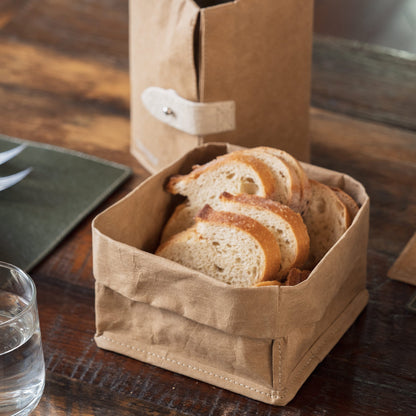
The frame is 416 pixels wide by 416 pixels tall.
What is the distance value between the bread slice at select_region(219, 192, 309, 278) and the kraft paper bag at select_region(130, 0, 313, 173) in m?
0.28

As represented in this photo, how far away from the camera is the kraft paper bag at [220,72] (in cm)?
116

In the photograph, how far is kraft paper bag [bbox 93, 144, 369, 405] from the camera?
34.0 inches

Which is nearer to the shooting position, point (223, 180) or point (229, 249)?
point (229, 249)

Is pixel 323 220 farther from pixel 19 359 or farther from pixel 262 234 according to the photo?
pixel 19 359

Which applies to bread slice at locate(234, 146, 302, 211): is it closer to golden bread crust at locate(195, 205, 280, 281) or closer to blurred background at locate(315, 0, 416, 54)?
golden bread crust at locate(195, 205, 280, 281)

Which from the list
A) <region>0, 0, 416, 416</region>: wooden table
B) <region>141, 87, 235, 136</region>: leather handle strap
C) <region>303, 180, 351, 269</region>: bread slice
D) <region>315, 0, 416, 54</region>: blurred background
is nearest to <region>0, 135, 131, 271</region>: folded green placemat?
<region>0, 0, 416, 416</region>: wooden table

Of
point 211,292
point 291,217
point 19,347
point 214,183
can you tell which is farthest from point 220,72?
point 19,347

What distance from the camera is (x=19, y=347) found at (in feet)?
2.76

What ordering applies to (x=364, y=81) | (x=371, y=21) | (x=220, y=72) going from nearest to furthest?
(x=220, y=72) < (x=364, y=81) < (x=371, y=21)

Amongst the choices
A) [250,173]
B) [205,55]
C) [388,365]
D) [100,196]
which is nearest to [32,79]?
[100,196]

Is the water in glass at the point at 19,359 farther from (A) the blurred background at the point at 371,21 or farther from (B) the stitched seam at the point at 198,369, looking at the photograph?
Answer: (A) the blurred background at the point at 371,21

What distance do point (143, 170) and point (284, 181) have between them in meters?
0.42

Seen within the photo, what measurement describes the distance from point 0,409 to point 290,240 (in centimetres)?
40

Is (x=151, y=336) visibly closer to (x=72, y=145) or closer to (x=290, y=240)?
(x=290, y=240)
